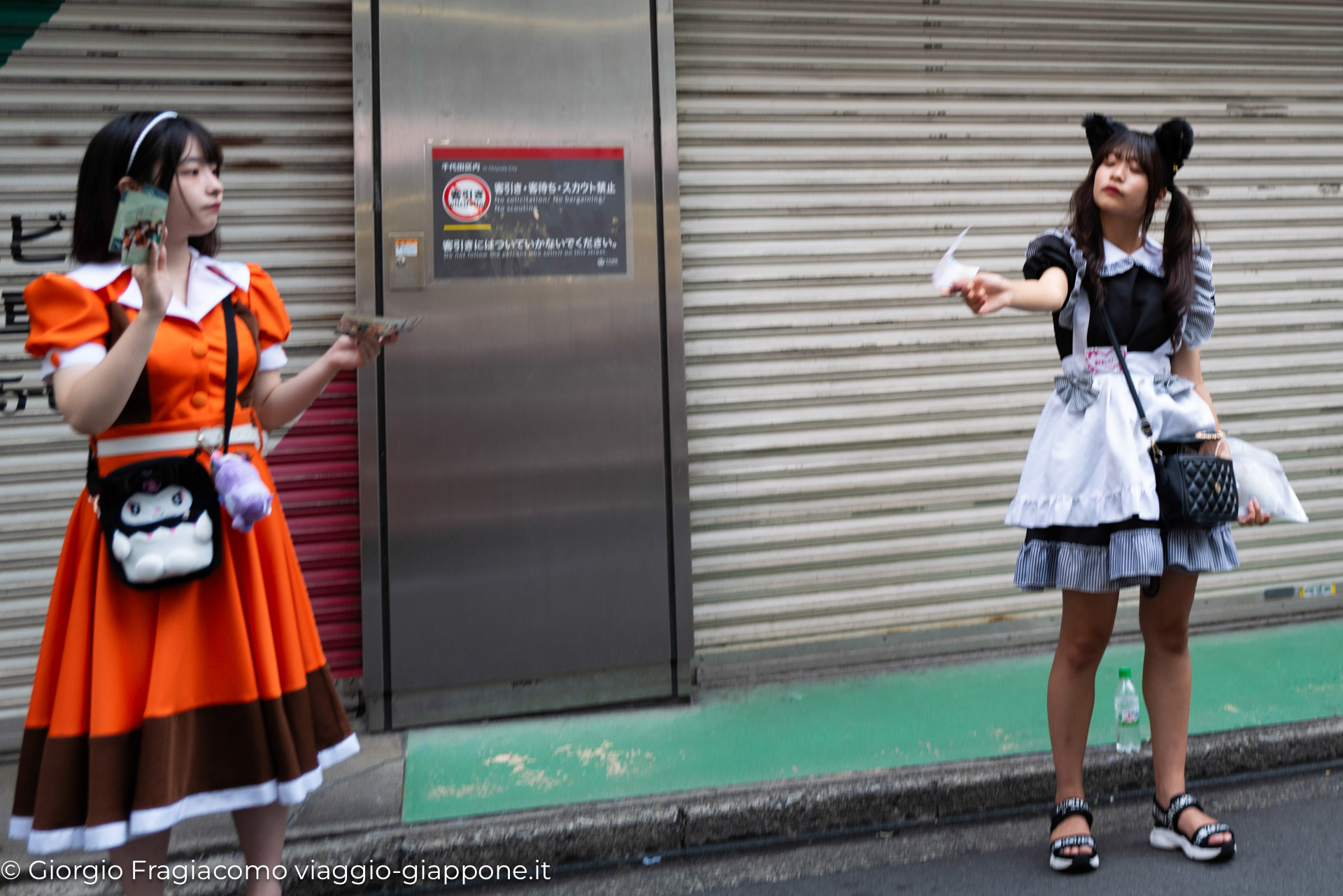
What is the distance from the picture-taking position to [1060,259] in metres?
2.94

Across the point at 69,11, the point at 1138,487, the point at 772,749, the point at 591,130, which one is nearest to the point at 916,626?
the point at 772,749

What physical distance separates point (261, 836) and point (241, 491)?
919 millimetres

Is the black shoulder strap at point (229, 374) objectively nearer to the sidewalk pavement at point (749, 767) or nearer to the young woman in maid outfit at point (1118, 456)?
the sidewalk pavement at point (749, 767)

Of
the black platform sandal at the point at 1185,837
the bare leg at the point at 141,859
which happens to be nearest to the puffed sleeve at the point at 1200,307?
the black platform sandal at the point at 1185,837

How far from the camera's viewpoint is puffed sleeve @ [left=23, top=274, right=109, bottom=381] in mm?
2191

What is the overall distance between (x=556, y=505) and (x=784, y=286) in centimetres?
156

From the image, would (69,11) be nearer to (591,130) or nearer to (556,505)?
(591,130)

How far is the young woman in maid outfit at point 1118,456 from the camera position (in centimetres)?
290

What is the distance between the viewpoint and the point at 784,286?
483 centimetres

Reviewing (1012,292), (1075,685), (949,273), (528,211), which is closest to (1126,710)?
(1075,685)

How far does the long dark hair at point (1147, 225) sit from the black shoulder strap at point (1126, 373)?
50mm

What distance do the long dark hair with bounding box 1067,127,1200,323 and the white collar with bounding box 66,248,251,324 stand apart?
94.1 inches

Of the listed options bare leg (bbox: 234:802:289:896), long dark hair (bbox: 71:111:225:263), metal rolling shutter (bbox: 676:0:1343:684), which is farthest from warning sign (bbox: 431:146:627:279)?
bare leg (bbox: 234:802:289:896)

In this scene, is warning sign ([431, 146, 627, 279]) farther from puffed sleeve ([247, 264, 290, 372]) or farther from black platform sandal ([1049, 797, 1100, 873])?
black platform sandal ([1049, 797, 1100, 873])
